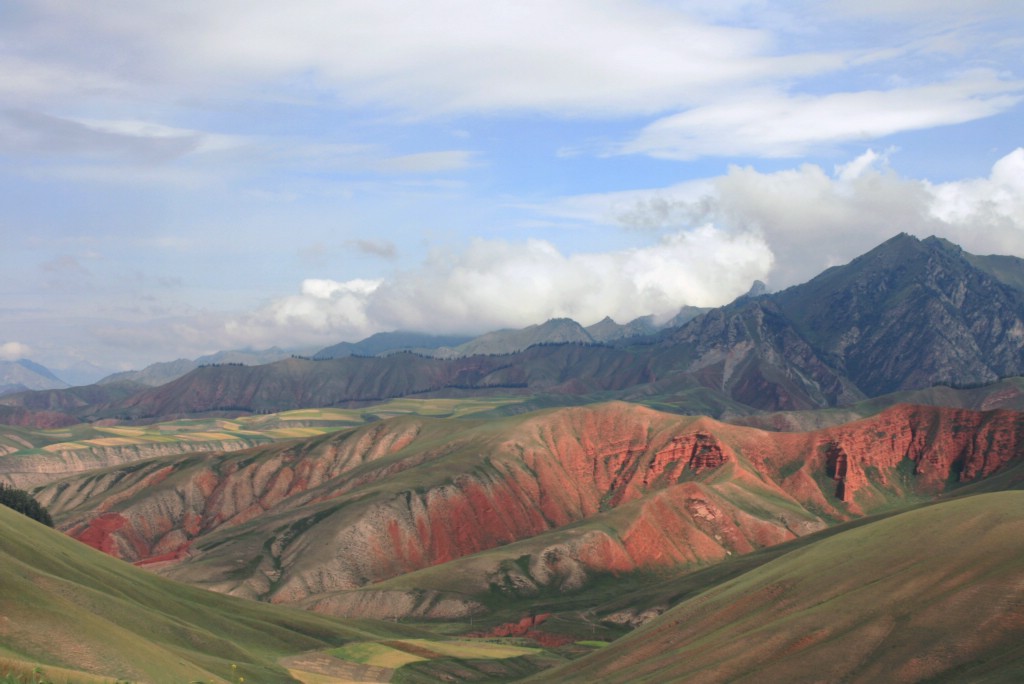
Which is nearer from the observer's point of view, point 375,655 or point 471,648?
point 375,655

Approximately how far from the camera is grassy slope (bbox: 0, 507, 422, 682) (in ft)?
225

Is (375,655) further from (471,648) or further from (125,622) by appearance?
(125,622)

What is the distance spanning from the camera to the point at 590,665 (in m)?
118

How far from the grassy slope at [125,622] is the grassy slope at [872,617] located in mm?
36666

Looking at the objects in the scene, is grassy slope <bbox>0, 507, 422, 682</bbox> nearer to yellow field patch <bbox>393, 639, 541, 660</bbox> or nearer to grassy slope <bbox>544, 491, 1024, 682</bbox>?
yellow field patch <bbox>393, 639, 541, 660</bbox>

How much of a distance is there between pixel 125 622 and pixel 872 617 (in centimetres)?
6462

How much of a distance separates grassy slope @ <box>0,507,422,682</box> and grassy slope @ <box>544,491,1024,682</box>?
3667cm

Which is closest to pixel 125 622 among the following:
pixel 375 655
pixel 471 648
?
pixel 375 655

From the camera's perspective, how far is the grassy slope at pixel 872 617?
7612 centimetres

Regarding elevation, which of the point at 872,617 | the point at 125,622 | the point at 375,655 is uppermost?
the point at 125,622

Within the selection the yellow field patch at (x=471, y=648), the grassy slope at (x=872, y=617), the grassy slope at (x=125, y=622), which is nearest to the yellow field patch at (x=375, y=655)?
the grassy slope at (x=125, y=622)

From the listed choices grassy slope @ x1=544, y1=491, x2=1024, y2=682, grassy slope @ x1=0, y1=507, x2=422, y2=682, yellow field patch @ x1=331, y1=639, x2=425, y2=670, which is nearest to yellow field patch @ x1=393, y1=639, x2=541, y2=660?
yellow field patch @ x1=331, y1=639, x2=425, y2=670

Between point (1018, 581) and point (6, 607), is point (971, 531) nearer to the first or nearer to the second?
point (1018, 581)

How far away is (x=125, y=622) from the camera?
8994cm
